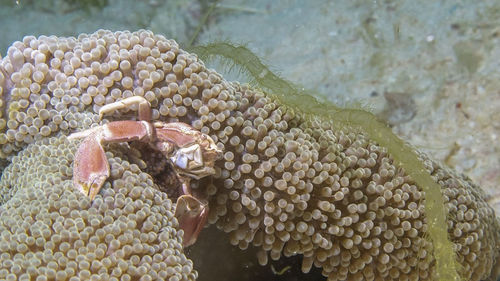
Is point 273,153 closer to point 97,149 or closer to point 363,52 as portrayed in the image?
point 97,149

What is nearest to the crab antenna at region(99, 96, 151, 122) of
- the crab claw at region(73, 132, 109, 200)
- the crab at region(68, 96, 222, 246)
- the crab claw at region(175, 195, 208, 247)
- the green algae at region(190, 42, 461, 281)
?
the crab at region(68, 96, 222, 246)

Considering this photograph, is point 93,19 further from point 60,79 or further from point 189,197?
point 189,197

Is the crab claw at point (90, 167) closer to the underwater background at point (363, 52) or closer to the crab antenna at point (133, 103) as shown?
the crab antenna at point (133, 103)

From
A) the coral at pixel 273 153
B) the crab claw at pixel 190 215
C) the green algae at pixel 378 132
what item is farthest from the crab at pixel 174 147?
the green algae at pixel 378 132

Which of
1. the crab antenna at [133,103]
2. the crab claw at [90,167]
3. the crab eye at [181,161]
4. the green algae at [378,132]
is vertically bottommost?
the crab claw at [90,167]

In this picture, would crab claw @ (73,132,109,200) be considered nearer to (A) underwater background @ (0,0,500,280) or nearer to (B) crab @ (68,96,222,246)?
(B) crab @ (68,96,222,246)

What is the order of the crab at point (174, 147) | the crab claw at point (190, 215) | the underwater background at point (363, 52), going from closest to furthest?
the crab at point (174, 147), the crab claw at point (190, 215), the underwater background at point (363, 52)

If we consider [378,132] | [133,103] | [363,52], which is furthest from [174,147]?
[363,52]
